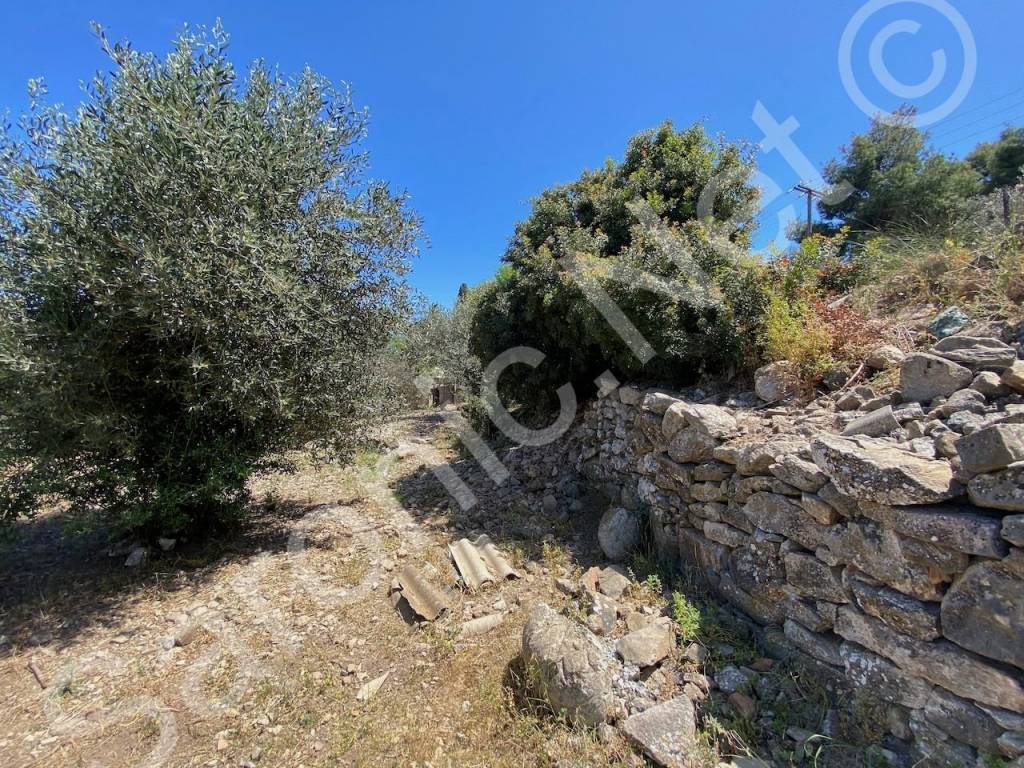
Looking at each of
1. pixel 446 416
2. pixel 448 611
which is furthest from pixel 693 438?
pixel 446 416

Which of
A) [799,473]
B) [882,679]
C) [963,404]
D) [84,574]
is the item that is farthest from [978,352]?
[84,574]

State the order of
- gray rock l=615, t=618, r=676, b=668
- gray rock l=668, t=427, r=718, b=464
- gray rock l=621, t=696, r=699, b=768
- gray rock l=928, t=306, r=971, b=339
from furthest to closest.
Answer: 1. gray rock l=668, t=427, r=718, b=464
2. gray rock l=928, t=306, r=971, b=339
3. gray rock l=615, t=618, r=676, b=668
4. gray rock l=621, t=696, r=699, b=768

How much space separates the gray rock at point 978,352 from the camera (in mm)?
2369

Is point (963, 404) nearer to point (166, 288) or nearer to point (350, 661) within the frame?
point (350, 661)

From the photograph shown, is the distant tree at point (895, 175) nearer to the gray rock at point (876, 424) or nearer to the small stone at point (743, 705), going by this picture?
the gray rock at point (876, 424)

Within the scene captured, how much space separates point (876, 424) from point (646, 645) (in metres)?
1.96

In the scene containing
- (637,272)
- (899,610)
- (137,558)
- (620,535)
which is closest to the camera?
(899,610)

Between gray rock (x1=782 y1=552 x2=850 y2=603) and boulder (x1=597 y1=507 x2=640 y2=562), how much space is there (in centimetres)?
155

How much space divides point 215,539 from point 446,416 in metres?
7.25

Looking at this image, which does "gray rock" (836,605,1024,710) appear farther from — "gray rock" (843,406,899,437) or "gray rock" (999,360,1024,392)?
"gray rock" (999,360,1024,392)

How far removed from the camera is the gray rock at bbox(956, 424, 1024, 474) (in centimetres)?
171

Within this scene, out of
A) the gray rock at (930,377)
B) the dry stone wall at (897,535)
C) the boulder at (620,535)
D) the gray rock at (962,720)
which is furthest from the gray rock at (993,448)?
the boulder at (620,535)

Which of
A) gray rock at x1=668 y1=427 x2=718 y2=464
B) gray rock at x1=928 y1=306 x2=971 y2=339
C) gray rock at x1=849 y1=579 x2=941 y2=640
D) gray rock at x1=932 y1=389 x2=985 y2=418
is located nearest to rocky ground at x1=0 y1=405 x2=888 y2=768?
gray rock at x1=849 y1=579 x2=941 y2=640

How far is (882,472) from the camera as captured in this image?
204 cm
